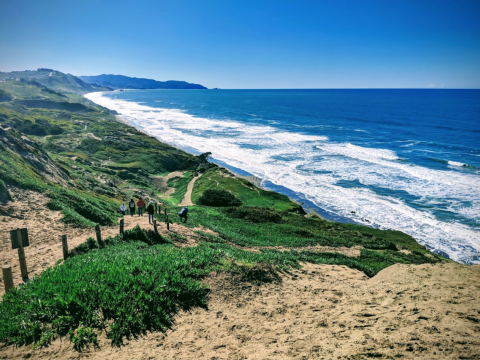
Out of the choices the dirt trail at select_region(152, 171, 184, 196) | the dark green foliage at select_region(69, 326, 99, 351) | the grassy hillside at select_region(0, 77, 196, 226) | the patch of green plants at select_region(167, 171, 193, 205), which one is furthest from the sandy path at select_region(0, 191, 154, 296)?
the dirt trail at select_region(152, 171, 184, 196)

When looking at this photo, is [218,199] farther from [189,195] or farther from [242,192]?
[189,195]

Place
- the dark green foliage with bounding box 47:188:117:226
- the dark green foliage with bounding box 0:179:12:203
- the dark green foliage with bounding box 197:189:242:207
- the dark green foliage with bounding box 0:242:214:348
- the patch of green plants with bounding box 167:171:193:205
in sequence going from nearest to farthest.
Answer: the dark green foliage with bounding box 0:242:214:348
the dark green foliage with bounding box 0:179:12:203
the dark green foliage with bounding box 47:188:117:226
the dark green foliage with bounding box 197:189:242:207
the patch of green plants with bounding box 167:171:193:205

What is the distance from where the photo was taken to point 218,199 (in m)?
44.4

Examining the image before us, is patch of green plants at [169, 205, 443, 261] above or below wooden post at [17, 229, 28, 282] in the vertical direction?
below

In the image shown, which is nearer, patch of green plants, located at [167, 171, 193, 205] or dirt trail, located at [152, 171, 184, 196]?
patch of green plants, located at [167, 171, 193, 205]

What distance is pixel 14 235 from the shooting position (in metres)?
12.2

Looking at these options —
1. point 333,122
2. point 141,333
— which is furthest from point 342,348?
point 333,122

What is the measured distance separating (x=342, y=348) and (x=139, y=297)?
22.8ft

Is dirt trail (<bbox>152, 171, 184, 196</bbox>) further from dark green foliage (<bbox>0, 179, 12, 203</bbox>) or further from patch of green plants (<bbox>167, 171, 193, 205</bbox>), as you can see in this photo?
dark green foliage (<bbox>0, 179, 12, 203</bbox>)

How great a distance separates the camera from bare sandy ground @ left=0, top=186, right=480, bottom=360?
8.09m

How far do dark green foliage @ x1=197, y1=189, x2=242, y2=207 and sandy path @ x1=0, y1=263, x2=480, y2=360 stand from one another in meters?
30.3

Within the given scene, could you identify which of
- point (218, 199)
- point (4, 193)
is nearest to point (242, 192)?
point (218, 199)

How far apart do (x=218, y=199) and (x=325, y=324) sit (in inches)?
1380

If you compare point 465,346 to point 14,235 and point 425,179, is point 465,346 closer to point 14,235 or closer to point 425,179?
point 14,235
